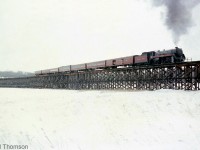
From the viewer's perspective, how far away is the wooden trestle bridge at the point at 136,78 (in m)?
17.0

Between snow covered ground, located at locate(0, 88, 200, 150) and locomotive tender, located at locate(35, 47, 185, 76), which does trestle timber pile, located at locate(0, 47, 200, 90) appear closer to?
locomotive tender, located at locate(35, 47, 185, 76)

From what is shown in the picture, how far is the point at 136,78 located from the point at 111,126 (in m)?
12.0

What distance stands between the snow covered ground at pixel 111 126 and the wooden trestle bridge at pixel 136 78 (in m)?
4.20

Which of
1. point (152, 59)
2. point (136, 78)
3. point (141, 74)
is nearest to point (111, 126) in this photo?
point (141, 74)

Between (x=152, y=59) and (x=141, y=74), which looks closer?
(x=141, y=74)

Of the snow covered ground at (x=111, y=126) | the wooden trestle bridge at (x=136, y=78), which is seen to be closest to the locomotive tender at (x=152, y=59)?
the wooden trestle bridge at (x=136, y=78)

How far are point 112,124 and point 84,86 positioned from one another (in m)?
19.5

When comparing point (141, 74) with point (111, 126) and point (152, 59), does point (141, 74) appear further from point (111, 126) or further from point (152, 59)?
point (111, 126)

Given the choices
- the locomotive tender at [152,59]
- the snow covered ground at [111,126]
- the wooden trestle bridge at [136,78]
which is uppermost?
the locomotive tender at [152,59]

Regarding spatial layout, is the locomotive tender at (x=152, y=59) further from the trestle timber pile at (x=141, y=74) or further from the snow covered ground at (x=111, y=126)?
the snow covered ground at (x=111, y=126)

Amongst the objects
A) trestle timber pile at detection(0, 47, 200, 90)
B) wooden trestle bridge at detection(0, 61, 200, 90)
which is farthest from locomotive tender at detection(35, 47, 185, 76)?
wooden trestle bridge at detection(0, 61, 200, 90)

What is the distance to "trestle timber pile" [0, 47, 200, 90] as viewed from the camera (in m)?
17.3

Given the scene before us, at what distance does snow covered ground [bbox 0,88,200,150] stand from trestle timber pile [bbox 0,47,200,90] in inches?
175

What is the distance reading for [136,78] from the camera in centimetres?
2150
